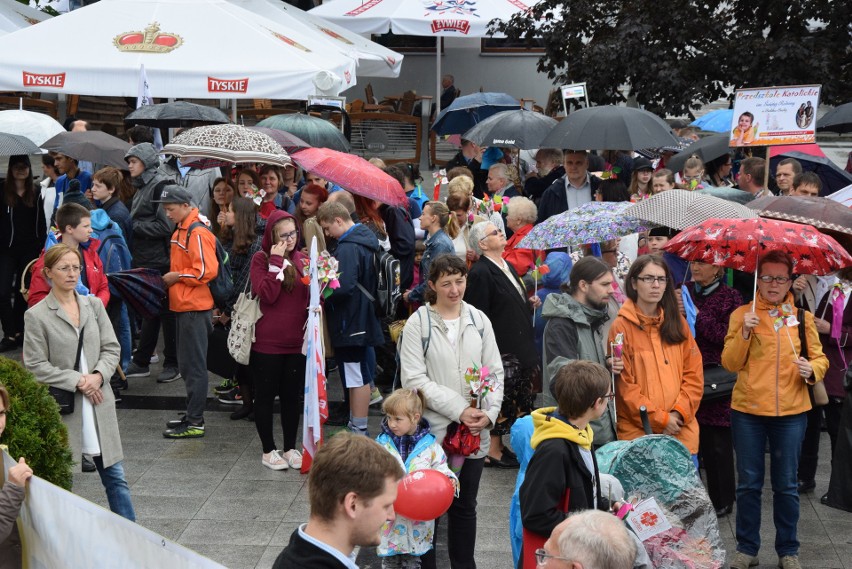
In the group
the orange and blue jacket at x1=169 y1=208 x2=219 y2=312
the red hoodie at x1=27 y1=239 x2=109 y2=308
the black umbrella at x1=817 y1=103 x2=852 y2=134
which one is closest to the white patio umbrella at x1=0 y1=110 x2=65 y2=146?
the red hoodie at x1=27 y1=239 x2=109 y2=308

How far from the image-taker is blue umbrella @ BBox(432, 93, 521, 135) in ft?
50.7

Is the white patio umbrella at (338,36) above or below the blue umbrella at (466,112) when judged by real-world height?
above

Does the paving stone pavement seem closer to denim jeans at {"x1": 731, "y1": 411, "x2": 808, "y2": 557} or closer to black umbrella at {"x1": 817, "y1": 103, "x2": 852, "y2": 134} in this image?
denim jeans at {"x1": 731, "y1": 411, "x2": 808, "y2": 557}

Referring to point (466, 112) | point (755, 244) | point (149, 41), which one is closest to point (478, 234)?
point (755, 244)

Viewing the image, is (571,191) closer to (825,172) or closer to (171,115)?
(825,172)

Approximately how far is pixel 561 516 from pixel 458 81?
22943 mm

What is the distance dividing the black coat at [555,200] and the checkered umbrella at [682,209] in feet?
9.06

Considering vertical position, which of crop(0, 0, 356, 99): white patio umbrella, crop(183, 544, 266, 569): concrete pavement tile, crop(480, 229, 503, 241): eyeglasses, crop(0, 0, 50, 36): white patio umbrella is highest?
crop(0, 0, 50, 36): white patio umbrella

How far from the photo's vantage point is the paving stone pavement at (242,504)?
264 inches

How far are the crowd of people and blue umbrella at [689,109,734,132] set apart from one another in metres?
5.09

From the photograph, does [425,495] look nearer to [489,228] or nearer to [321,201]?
[489,228]

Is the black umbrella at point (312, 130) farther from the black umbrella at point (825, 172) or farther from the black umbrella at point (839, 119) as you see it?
the black umbrella at point (839, 119)

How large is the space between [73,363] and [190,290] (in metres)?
2.17

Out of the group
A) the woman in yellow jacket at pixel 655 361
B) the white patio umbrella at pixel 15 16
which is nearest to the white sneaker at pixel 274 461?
the woman in yellow jacket at pixel 655 361
